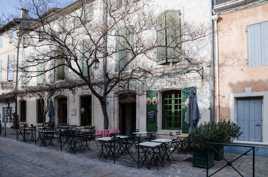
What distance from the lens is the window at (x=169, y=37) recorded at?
13.8 metres

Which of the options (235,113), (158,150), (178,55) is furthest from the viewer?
(178,55)

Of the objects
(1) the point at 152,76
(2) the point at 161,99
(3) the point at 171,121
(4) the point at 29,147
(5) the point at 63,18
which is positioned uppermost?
(5) the point at 63,18

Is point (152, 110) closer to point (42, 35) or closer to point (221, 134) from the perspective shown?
point (221, 134)

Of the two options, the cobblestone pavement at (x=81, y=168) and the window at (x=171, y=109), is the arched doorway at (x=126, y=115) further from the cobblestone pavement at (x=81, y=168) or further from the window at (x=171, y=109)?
the cobblestone pavement at (x=81, y=168)

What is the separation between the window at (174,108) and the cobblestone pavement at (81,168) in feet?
9.97

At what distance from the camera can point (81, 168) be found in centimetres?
994

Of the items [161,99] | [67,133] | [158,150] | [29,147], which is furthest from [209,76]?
[29,147]

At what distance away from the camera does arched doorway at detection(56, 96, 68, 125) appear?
21641 millimetres

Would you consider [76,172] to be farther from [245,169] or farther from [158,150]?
[245,169]

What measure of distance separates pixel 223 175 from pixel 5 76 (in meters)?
24.7

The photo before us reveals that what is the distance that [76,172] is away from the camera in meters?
9.39

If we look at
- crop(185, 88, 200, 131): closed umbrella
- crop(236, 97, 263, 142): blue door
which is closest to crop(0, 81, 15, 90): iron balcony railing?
crop(185, 88, 200, 131): closed umbrella

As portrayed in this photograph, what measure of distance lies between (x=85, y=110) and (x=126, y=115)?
3041 millimetres

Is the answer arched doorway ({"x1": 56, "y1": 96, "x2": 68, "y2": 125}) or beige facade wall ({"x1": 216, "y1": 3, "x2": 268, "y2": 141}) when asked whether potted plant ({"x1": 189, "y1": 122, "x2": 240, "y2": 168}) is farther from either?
arched doorway ({"x1": 56, "y1": 96, "x2": 68, "y2": 125})
